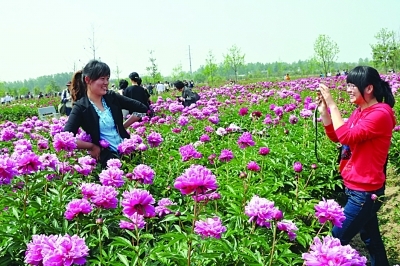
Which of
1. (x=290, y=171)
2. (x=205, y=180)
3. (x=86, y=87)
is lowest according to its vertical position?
(x=290, y=171)

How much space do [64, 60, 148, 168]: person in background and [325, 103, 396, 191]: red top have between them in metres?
2.04

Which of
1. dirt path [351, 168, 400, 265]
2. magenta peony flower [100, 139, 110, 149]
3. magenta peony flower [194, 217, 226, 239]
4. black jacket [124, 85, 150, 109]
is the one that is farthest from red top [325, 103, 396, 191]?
black jacket [124, 85, 150, 109]

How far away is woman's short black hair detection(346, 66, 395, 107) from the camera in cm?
302

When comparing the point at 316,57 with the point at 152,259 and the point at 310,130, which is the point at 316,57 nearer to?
the point at 310,130

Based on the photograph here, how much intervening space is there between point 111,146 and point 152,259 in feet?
5.38

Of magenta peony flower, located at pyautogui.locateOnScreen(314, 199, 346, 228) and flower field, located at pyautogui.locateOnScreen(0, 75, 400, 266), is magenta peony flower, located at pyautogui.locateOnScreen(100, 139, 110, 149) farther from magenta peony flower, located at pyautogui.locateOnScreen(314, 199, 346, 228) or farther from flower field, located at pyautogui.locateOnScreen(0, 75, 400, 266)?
magenta peony flower, located at pyautogui.locateOnScreen(314, 199, 346, 228)

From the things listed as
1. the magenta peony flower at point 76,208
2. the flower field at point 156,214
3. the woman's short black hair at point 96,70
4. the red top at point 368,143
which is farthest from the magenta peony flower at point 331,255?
the woman's short black hair at point 96,70

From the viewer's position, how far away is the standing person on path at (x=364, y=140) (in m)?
2.91

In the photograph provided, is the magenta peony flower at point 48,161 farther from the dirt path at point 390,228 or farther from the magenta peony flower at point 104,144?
the dirt path at point 390,228

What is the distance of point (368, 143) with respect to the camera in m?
2.98

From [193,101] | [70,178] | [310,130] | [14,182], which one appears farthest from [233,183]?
[193,101]

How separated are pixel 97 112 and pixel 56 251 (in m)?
2.29

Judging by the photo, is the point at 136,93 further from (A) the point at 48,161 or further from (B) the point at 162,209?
(B) the point at 162,209

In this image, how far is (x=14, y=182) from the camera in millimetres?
3197
